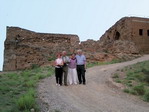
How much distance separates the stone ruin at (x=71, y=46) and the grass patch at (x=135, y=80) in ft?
27.3

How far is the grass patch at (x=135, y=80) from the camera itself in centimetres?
1297

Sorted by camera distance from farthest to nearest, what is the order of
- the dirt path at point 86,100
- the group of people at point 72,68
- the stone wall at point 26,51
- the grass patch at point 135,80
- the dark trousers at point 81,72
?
the stone wall at point 26,51, the dark trousers at point 81,72, the group of people at point 72,68, the grass patch at point 135,80, the dirt path at point 86,100

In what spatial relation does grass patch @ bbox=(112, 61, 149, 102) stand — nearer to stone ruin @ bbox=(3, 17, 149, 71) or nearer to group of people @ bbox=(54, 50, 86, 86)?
group of people @ bbox=(54, 50, 86, 86)

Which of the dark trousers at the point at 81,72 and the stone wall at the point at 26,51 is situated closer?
the dark trousers at the point at 81,72

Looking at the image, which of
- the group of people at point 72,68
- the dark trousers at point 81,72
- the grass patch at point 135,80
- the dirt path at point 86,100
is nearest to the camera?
the dirt path at point 86,100

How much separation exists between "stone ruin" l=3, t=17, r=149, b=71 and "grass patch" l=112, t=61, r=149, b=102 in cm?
832

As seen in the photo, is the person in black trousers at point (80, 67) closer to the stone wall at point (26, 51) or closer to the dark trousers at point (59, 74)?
the dark trousers at point (59, 74)

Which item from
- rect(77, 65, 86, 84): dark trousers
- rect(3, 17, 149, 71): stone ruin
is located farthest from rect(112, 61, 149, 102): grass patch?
rect(3, 17, 149, 71): stone ruin

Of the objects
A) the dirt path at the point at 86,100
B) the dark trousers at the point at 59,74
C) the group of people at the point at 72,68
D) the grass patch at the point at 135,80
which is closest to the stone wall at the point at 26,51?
the grass patch at the point at 135,80

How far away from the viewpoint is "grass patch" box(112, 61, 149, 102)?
42.6 ft

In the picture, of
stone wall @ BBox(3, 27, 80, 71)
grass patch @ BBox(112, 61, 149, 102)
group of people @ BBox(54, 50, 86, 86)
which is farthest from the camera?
stone wall @ BBox(3, 27, 80, 71)

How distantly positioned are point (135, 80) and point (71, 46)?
13372 millimetres

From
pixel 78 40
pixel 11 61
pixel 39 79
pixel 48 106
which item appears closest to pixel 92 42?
pixel 78 40

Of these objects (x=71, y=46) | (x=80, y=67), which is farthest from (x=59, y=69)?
(x=71, y=46)
